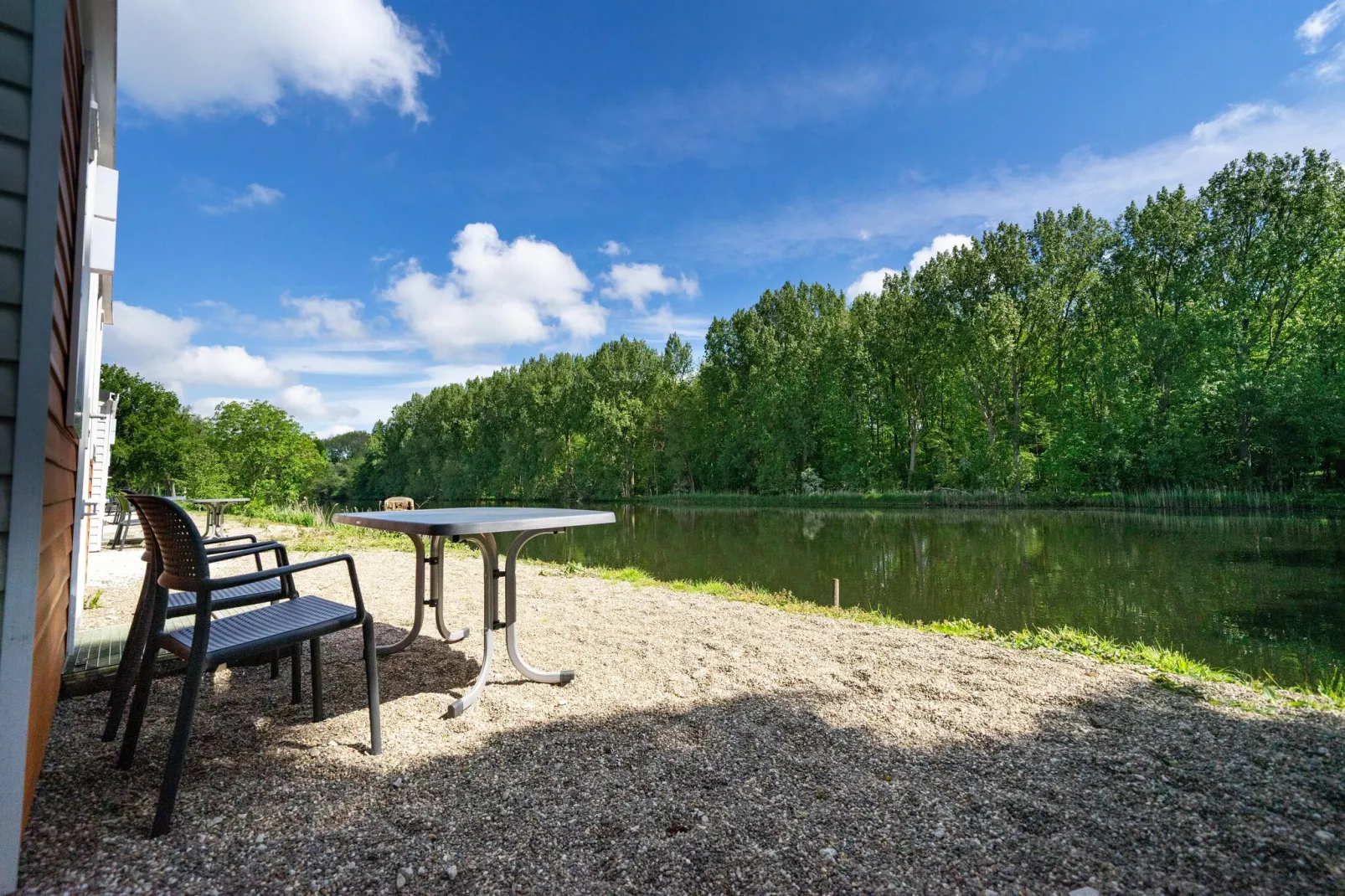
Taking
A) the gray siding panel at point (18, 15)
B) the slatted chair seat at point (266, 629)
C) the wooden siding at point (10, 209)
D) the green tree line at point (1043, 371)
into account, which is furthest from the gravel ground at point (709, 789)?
the green tree line at point (1043, 371)

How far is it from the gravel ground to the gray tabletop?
818 mm

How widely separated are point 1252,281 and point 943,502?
497 inches

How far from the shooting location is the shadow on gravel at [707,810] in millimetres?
1581

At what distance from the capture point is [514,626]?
3.02 metres

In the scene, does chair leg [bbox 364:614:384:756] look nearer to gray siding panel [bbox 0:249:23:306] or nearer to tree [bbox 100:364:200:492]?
gray siding panel [bbox 0:249:23:306]

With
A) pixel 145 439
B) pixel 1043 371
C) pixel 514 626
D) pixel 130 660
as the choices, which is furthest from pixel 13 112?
pixel 1043 371

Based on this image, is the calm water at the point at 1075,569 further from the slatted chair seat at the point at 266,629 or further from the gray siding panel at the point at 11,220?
the gray siding panel at the point at 11,220

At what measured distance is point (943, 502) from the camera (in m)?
23.9

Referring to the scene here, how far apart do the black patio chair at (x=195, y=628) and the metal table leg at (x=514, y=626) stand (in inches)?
28.4

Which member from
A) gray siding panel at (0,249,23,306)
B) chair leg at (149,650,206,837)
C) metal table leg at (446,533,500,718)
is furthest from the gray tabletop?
gray siding panel at (0,249,23,306)

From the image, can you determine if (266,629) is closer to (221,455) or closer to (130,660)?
(130,660)

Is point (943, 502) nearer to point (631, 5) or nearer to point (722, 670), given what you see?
point (631, 5)

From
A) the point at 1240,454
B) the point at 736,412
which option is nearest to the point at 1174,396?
the point at 1240,454

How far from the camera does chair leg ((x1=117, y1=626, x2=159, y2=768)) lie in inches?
77.2
